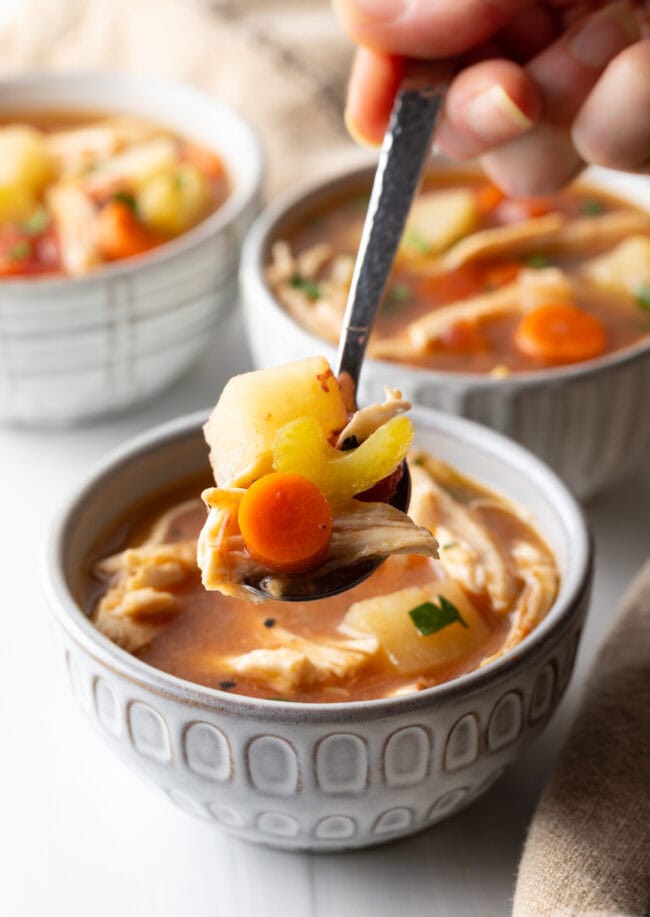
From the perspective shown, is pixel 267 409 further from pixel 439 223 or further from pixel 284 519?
pixel 439 223

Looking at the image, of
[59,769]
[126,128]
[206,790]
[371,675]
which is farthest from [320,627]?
[126,128]

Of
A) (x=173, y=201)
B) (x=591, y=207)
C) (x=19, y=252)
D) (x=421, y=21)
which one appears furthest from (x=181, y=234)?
(x=421, y=21)

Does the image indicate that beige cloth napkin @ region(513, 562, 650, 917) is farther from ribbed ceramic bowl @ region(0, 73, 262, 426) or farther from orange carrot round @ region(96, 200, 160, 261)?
orange carrot round @ region(96, 200, 160, 261)

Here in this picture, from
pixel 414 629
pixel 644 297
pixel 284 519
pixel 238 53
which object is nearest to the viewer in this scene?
pixel 284 519

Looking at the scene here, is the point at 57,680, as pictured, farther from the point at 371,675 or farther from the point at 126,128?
the point at 126,128

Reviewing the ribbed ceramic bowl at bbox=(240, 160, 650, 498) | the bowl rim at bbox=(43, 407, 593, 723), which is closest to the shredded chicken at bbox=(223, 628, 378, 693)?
the bowl rim at bbox=(43, 407, 593, 723)

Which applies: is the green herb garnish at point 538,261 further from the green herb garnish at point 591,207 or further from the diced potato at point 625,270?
the green herb garnish at point 591,207
